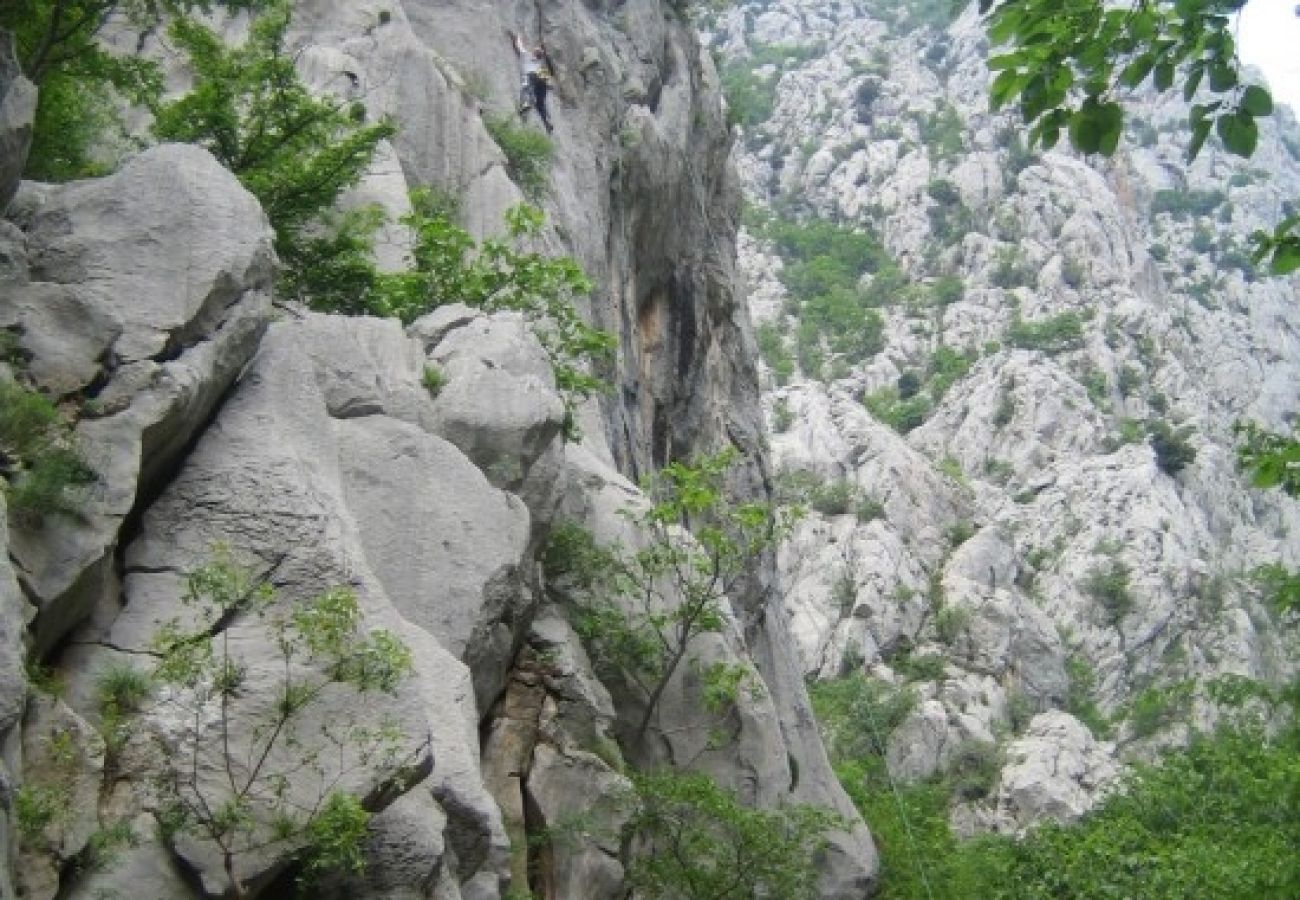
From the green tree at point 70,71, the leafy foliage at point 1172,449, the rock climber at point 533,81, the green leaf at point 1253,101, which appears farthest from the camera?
the leafy foliage at point 1172,449

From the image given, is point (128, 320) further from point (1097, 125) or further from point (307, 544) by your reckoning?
point (1097, 125)

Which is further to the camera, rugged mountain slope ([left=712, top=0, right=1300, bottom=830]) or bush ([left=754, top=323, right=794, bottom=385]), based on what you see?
bush ([left=754, top=323, right=794, bottom=385])

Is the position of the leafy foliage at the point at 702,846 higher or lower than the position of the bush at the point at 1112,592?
lower

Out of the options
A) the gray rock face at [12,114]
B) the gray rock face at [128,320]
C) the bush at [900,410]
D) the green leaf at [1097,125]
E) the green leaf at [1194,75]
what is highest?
the bush at [900,410]

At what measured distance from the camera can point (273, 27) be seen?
51.9 ft

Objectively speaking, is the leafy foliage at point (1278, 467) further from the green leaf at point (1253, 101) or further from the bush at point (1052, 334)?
the bush at point (1052, 334)

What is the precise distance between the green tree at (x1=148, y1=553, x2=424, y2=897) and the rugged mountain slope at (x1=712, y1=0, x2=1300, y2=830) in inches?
1020

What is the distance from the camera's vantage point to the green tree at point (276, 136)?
579 inches

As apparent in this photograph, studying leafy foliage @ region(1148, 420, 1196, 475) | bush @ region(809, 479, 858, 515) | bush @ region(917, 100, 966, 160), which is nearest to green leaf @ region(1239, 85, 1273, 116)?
bush @ region(809, 479, 858, 515)

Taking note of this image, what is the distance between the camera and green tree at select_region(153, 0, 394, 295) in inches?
579

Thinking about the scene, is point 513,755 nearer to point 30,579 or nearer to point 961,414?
point 30,579

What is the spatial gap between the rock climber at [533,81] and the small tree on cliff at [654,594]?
1070 centimetres

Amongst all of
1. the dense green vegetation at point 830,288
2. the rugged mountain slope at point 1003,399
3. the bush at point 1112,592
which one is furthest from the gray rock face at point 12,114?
the dense green vegetation at point 830,288

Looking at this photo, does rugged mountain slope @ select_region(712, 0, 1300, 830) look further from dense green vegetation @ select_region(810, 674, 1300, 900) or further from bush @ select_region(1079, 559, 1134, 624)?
dense green vegetation @ select_region(810, 674, 1300, 900)
